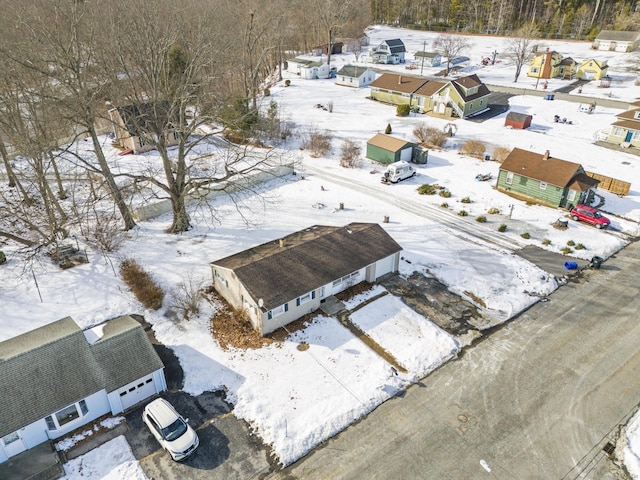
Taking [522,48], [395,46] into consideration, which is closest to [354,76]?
[395,46]

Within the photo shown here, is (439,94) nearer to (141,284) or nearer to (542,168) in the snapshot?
(542,168)

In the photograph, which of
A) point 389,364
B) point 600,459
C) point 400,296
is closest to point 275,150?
point 400,296

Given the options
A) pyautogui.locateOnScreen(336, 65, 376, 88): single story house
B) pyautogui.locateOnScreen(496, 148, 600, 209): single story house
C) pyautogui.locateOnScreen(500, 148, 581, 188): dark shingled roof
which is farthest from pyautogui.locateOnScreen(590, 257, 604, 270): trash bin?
pyautogui.locateOnScreen(336, 65, 376, 88): single story house

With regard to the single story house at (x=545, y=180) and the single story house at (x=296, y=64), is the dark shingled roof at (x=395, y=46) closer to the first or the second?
the single story house at (x=296, y=64)

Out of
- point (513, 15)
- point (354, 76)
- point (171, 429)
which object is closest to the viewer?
point (171, 429)

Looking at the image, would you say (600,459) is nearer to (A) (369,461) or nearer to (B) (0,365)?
(A) (369,461)

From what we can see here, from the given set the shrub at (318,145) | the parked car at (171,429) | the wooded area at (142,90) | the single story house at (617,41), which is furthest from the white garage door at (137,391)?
the single story house at (617,41)
